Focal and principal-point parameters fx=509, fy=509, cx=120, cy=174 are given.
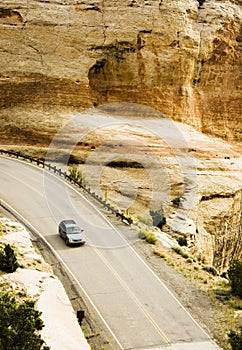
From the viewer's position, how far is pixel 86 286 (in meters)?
21.4

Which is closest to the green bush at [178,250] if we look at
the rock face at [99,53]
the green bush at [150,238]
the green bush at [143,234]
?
the green bush at [150,238]

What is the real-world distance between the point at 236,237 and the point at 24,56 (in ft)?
81.2

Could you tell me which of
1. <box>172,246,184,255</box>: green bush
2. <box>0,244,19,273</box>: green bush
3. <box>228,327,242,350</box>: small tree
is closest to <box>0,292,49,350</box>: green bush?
<box>0,244,19,273</box>: green bush

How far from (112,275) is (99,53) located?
29.7 meters

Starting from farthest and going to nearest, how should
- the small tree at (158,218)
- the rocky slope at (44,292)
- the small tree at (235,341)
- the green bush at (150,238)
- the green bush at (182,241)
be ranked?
1. the small tree at (158,218)
2. the green bush at (182,241)
3. the green bush at (150,238)
4. the small tree at (235,341)
5. the rocky slope at (44,292)

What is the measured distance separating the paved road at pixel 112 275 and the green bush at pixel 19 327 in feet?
11.1

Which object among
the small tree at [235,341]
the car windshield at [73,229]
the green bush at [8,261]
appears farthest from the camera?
the car windshield at [73,229]

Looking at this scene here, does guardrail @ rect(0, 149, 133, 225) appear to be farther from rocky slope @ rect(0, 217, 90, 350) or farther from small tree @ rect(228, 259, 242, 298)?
small tree @ rect(228, 259, 242, 298)

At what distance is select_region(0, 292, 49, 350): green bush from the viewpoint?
14633 millimetres

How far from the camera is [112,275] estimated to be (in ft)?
74.1

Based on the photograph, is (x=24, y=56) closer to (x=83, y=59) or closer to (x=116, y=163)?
(x=83, y=59)

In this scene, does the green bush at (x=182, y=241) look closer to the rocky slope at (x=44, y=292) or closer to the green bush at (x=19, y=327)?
the rocky slope at (x=44, y=292)

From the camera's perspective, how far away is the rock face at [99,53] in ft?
151

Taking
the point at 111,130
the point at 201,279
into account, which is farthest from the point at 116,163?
the point at 201,279
